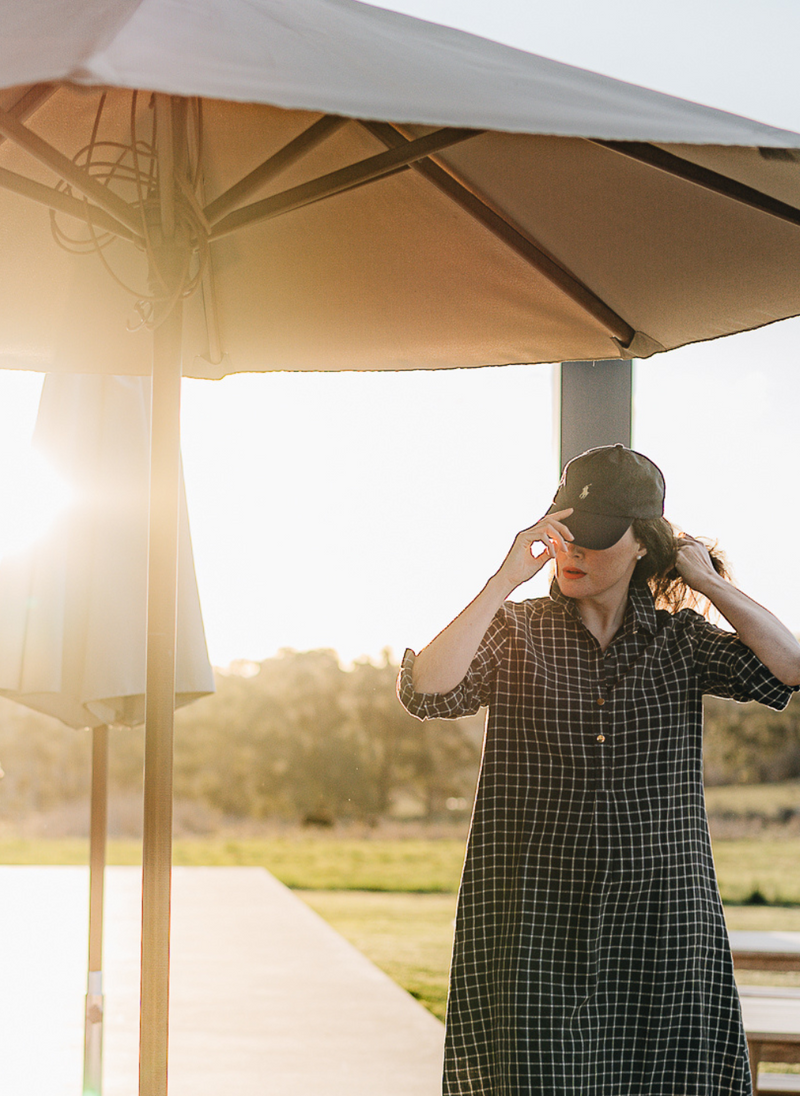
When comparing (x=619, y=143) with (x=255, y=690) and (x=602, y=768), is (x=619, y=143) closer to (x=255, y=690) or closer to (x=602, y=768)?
(x=602, y=768)

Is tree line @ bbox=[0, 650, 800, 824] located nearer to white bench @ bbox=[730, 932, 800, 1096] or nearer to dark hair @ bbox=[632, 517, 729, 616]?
white bench @ bbox=[730, 932, 800, 1096]

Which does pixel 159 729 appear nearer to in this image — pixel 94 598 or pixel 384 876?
pixel 94 598

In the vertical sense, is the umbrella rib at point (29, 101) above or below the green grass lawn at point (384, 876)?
above

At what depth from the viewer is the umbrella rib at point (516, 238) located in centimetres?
176

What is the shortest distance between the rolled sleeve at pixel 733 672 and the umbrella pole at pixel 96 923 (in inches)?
55.8

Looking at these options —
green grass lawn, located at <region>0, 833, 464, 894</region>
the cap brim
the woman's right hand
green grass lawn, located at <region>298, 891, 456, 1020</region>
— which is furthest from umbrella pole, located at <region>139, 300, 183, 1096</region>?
green grass lawn, located at <region>0, 833, 464, 894</region>

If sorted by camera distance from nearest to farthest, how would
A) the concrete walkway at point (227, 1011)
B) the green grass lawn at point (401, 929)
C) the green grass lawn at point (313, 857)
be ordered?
the concrete walkway at point (227, 1011)
the green grass lawn at point (401, 929)
the green grass lawn at point (313, 857)

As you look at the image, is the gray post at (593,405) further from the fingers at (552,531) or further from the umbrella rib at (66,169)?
the umbrella rib at (66,169)

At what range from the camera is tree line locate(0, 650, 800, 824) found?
45.1 feet

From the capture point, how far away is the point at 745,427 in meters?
8.48

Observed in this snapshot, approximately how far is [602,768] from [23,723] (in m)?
13.1

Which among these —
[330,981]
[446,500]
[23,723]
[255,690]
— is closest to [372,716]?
[255,690]

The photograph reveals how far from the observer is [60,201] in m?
1.50

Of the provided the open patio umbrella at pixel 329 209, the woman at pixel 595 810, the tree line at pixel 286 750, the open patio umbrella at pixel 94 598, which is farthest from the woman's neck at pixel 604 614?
the tree line at pixel 286 750
